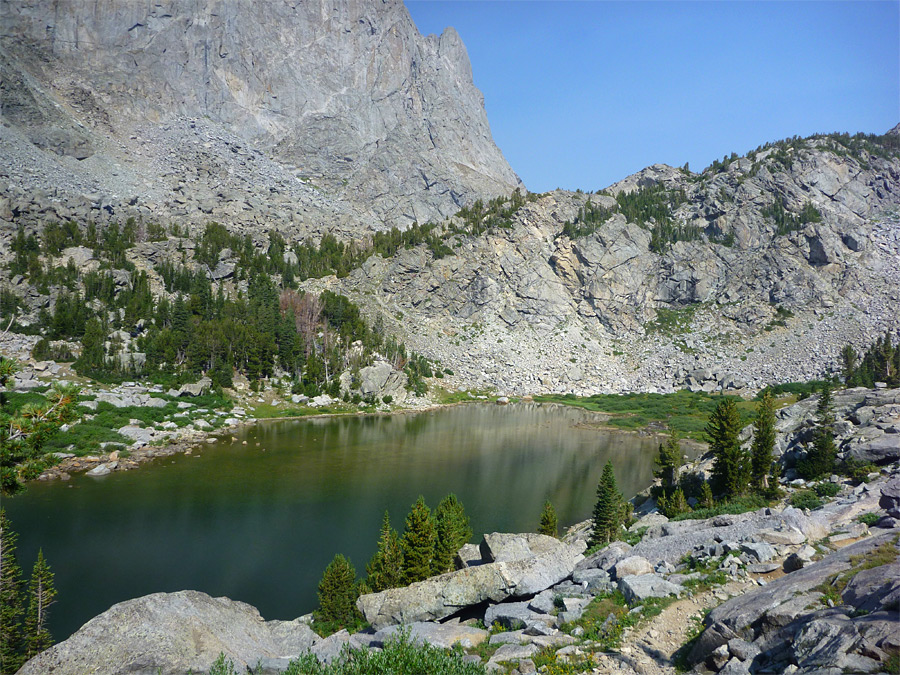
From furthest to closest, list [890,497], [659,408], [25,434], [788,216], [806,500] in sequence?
[788,216]
[659,408]
[806,500]
[890,497]
[25,434]

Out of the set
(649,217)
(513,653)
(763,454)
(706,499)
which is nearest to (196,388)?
(706,499)

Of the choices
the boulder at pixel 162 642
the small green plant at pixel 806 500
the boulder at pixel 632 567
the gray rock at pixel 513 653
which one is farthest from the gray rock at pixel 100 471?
the small green plant at pixel 806 500

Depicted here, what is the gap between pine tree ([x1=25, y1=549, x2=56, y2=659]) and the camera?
18203 millimetres

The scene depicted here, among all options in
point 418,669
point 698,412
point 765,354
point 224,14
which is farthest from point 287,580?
point 224,14

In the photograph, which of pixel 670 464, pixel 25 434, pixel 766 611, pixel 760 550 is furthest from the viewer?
pixel 670 464

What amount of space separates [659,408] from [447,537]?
70.2m

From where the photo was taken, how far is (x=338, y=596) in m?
21.2

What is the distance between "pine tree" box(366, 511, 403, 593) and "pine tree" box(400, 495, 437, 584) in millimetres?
321

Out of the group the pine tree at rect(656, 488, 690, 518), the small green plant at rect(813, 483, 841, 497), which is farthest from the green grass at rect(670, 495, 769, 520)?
the pine tree at rect(656, 488, 690, 518)

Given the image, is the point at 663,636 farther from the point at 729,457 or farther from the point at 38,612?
the point at 729,457

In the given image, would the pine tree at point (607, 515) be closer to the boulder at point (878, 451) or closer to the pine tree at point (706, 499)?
the pine tree at point (706, 499)

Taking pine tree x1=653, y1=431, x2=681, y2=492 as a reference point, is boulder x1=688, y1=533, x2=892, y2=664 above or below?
above

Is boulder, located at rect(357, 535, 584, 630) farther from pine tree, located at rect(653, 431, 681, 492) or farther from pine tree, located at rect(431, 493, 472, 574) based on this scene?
pine tree, located at rect(653, 431, 681, 492)

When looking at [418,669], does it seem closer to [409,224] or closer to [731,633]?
[731,633]
